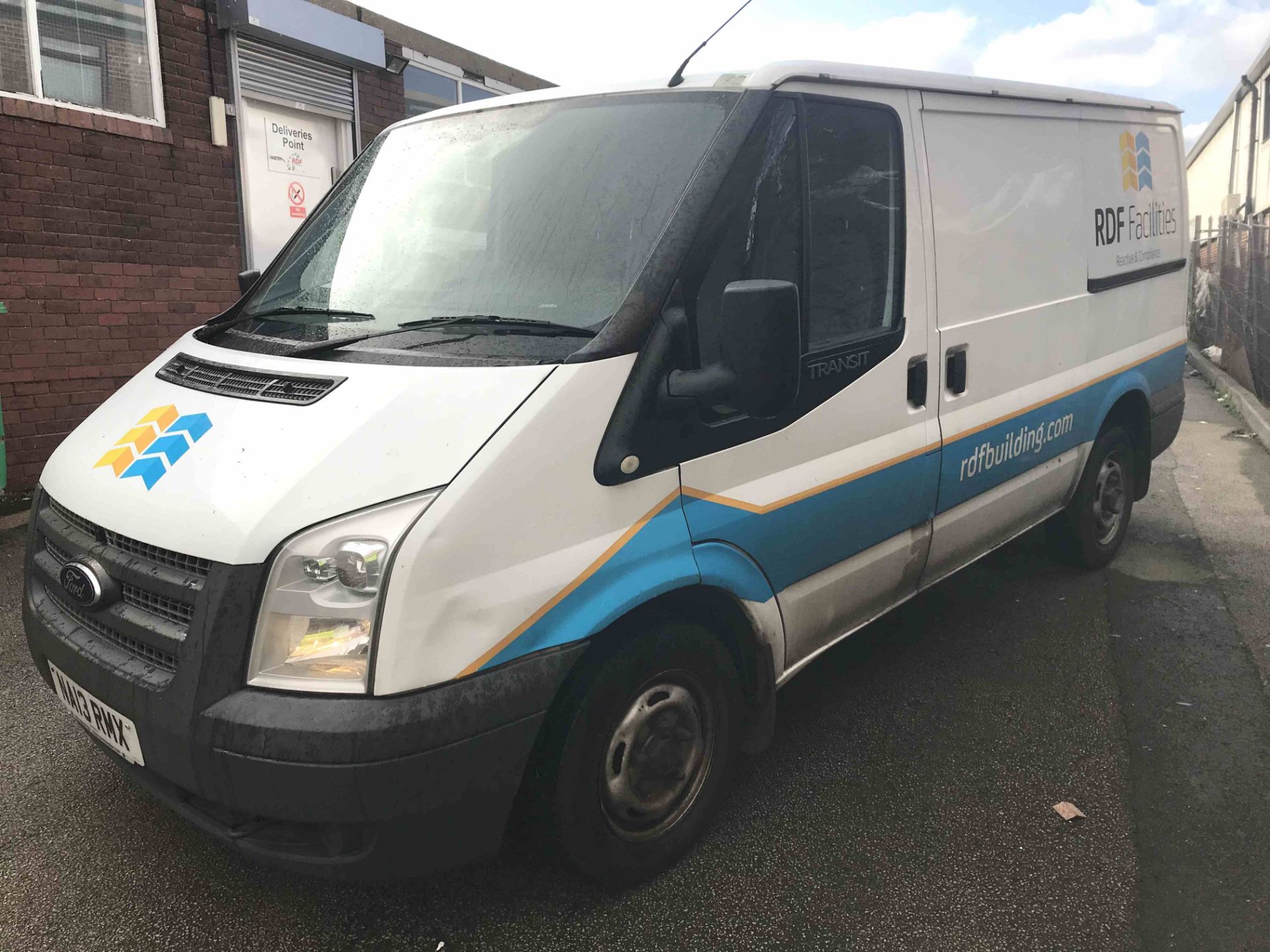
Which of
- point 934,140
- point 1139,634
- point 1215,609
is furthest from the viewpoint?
point 1215,609

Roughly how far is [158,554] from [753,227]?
1719 millimetres

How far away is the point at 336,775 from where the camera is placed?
2.05 m

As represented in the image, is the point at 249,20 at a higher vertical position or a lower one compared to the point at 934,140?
higher

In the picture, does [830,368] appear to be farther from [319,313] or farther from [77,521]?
[77,521]

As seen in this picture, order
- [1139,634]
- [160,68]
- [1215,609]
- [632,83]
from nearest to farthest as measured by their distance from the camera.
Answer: [632,83]
[1139,634]
[1215,609]
[160,68]

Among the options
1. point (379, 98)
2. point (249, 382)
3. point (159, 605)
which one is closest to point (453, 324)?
point (249, 382)

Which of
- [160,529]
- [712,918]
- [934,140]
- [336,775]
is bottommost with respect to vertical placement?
[712,918]

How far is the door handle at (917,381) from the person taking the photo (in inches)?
132

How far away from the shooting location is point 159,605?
227 centimetres

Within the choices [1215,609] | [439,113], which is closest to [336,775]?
[439,113]

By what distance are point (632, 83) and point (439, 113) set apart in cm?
85

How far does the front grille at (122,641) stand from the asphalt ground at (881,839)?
773 millimetres

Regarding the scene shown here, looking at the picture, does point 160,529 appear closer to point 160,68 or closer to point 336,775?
point 336,775

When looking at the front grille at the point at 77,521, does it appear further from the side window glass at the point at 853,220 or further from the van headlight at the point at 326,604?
the side window glass at the point at 853,220
